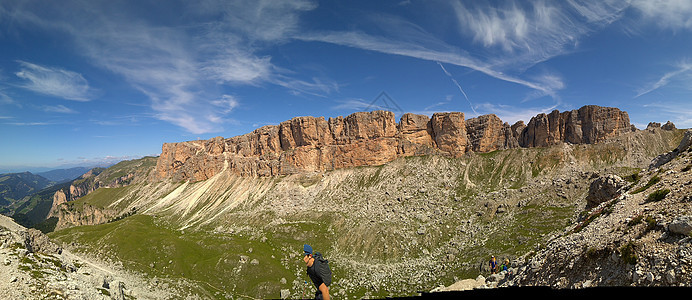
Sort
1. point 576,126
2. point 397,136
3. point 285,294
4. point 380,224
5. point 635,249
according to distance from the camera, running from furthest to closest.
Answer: point 397,136, point 576,126, point 380,224, point 285,294, point 635,249

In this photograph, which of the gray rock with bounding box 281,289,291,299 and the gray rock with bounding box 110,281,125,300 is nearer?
the gray rock with bounding box 110,281,125,300

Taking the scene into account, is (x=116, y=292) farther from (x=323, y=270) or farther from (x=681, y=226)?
(x=681, y=226)

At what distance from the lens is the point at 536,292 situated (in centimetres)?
556

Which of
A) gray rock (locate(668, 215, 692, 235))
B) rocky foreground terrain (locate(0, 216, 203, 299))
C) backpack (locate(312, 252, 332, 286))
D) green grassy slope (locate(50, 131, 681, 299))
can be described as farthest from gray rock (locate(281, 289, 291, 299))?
gray rock (locate(668, 215, 692, 235))

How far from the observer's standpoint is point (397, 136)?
490 feet

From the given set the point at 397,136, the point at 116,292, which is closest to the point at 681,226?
the point at 116,292

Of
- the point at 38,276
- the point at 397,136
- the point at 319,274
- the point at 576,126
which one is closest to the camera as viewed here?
the point at 319,274

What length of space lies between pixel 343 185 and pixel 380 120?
44403 millimetres

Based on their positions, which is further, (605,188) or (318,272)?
(605,188)

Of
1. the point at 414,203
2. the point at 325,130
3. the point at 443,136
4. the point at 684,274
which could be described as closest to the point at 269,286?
the point at 414,203

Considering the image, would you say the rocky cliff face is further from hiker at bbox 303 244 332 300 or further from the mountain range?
hiker at bbox 303 244 332 300

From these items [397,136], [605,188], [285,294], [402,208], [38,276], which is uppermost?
[397,136]

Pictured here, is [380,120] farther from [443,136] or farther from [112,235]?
[112,235]

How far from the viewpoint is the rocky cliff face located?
12094cm
